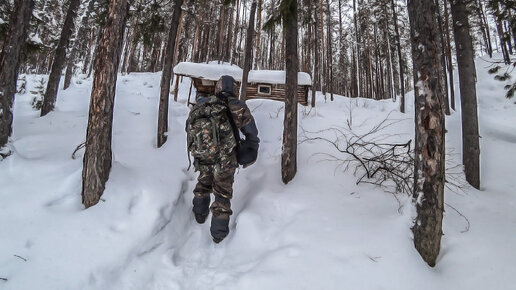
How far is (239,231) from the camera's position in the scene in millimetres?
3326

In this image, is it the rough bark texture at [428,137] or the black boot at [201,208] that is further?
the black boot at [201,208]

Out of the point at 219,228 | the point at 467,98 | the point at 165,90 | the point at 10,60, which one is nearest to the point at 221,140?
the point at 219,228

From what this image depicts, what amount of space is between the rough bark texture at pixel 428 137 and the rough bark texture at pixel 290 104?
2107mm

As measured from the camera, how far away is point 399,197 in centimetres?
348

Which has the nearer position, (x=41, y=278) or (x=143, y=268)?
(x=41, y=278)

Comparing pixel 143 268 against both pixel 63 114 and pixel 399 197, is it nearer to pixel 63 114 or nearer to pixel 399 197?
pixel 399 197

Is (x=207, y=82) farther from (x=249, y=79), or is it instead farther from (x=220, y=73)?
(x=249, y=79)

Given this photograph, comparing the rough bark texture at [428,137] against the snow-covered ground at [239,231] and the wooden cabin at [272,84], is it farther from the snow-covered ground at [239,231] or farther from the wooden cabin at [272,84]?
the wooden cabin at [272,84]

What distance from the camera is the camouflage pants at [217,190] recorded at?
135 inches

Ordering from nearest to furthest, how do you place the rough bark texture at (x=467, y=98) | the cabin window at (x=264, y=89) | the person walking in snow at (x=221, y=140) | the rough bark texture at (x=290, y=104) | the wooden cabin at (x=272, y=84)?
the person walking in snow at (x=221, y=140) < the rough bark texture at (x=290, y=104) < the rough bark texture at (x=467, y=98) < the wooden cabin at (x=272, y=84) < the cabin window at (x=264, y=89)

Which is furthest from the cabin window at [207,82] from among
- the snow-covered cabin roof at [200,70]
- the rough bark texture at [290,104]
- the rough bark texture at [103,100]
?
the rough bark texture at [103,100]

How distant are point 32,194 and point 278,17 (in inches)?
186

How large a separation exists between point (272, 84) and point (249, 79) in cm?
168

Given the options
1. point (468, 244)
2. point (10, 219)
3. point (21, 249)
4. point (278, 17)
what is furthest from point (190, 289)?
point (278, 17)
